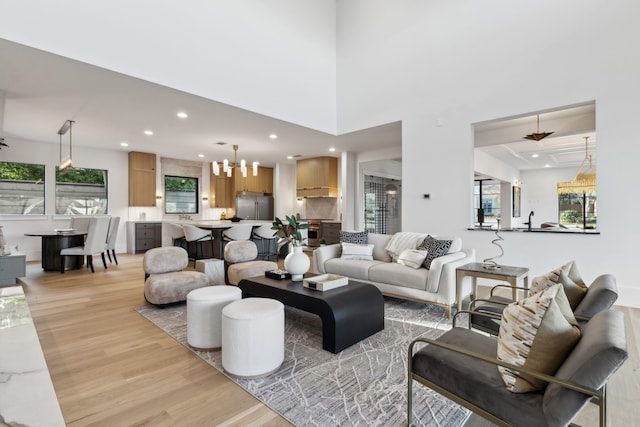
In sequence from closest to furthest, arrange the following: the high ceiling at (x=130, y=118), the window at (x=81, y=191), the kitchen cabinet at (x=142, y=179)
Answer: the high ceiling at (x=130, y=118)
the window at (x=81, y=191)
the kitchen cabinet at (x=142, y=179)

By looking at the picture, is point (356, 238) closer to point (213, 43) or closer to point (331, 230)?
point (213, 43)

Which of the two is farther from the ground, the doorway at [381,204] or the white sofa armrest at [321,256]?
the doorway at [381,204]

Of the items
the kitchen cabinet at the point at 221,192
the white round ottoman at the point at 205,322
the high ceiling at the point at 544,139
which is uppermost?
the high ceiling at the point at 544,139

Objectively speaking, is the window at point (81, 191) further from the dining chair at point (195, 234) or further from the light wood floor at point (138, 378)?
the light wood floor at point (138, 378)

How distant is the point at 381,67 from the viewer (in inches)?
236

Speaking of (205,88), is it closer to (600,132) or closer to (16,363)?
(16,363)

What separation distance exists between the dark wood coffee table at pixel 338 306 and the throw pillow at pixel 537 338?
1.39 m

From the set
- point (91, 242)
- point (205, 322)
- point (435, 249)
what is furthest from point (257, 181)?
point (205, 322)

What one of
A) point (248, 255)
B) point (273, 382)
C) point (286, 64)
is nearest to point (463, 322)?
point (273, 382)

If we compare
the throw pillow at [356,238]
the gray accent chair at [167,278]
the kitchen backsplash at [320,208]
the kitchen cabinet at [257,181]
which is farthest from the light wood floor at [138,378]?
the kitchen cabinet at [257,181]

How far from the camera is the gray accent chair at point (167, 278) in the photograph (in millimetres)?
3645

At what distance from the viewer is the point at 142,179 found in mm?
8531

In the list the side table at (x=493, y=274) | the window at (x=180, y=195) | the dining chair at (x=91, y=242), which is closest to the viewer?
the side table at (x=493, y=274)

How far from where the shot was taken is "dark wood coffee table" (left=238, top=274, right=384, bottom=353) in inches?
103
